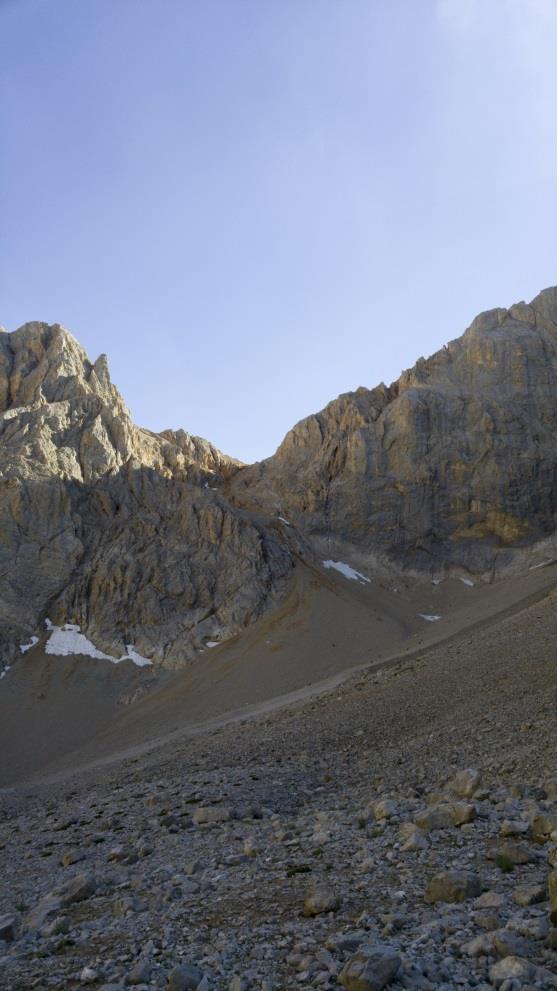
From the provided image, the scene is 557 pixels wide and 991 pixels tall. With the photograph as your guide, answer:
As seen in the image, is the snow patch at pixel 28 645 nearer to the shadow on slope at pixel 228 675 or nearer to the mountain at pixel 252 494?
the mountain at pixel 252 494

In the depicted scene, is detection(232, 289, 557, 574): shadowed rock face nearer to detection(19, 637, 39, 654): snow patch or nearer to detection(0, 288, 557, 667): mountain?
detection(0, 288, 557, 667): mountain

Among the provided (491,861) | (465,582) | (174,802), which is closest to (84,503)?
(465,582)

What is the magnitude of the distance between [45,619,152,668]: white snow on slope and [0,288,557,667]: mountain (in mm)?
574

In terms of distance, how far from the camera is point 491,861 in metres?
9.19

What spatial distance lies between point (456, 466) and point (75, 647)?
36.7 m

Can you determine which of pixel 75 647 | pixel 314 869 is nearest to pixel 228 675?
pixel 75 647

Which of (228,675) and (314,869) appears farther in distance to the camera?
(228,675)

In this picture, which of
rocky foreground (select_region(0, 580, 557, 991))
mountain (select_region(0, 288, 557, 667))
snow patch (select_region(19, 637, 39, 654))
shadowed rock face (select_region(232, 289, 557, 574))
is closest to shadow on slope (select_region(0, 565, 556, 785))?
snow patch (select_region(19, 637, 39, 654))

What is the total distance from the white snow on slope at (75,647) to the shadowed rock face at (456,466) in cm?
2188

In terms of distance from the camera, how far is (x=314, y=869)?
398 inches

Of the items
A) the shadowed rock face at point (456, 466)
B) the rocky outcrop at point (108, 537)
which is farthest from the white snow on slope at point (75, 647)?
the shadowed rock face at point (456, 466)

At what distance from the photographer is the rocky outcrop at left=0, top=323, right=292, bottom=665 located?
59219 mm

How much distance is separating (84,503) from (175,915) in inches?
2308

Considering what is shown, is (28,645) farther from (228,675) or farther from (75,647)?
(228,675)
